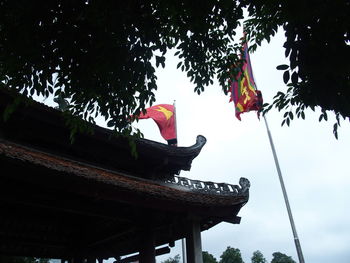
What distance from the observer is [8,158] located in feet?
15.8

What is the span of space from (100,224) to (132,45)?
5051 millimetres

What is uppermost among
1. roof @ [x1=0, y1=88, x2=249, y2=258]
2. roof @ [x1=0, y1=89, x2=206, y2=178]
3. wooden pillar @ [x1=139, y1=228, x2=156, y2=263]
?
roof @ [x1=0, y1=89, x2=206, y2=178]

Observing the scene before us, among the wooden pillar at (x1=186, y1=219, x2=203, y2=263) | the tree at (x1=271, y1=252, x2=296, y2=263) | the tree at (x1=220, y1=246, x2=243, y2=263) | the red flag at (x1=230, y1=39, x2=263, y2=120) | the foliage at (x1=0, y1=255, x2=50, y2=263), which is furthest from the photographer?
the tree at (x1=271, y1=252, x2=296, y2=263)

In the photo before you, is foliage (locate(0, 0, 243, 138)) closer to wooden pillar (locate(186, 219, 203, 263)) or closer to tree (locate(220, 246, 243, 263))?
wooden pillar (locate(186, 219, 203, 263))

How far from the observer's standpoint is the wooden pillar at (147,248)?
6.48 metres

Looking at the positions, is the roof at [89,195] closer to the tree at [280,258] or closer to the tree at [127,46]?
the tree at [127,46]

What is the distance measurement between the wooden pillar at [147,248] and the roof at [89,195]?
121 mm

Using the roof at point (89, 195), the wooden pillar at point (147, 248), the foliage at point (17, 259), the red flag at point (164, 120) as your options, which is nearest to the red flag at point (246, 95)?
the red flag at point (164, 120)

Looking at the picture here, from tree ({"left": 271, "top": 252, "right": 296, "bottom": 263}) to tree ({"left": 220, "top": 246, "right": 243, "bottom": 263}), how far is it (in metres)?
17.7

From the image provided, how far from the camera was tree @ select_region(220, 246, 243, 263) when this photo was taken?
192 feet

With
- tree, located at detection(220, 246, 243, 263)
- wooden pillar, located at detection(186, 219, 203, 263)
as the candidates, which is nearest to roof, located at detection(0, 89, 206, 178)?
wooden pillar, located at detection(186, 219, 203, 263)

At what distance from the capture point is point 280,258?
74.2 m

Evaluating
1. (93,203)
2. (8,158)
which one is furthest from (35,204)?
(8,158)

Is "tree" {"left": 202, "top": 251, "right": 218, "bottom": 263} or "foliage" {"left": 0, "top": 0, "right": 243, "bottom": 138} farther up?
"tree" {"left": 202, "top": 251, "right": 218, "bottom": 263}
